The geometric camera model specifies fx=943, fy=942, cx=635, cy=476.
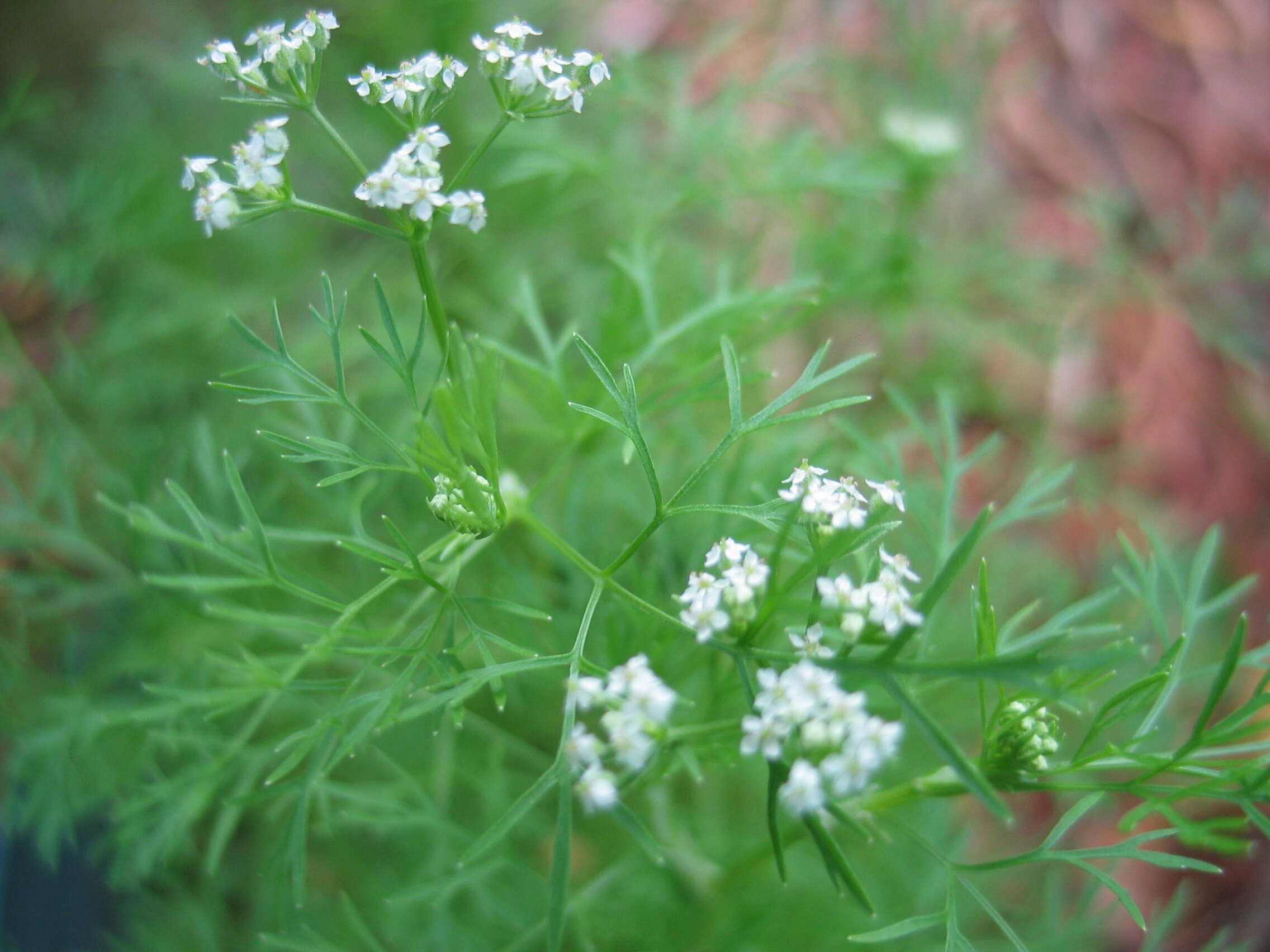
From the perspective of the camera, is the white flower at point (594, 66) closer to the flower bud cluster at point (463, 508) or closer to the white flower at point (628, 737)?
the flower bud cluster at point (463, 508)

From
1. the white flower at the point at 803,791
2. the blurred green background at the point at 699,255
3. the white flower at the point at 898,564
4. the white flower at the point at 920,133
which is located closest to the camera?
the white flower at the point at 803,791

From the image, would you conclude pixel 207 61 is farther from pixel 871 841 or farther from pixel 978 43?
pixel 978 43

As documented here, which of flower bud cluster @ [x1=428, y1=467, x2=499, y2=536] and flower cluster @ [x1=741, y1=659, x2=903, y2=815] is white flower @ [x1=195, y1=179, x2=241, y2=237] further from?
flower cluster @ [x1=741, y1=659, x2=903, y2=815]

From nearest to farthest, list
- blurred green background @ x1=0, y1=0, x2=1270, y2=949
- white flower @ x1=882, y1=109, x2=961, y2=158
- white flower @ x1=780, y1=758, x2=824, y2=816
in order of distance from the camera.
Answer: white flower @ x1=780, y1=758, x2=824, y2=816 < blurred green background @ x1=0, y1=0, x2=1270, y2=949 < white flower @ x1=882, y1=109, x2=961, y2=158

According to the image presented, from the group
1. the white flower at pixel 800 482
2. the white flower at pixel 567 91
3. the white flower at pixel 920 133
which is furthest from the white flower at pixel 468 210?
the white flower at pixel 920 133

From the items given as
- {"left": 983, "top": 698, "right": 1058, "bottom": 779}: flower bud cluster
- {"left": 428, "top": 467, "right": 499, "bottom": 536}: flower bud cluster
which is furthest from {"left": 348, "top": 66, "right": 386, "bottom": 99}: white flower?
{"left": 983, "top": 698, "right": 1058, "bottom": 779}: flower bud cluster

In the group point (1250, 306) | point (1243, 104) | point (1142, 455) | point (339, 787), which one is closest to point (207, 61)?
point (339, 787)

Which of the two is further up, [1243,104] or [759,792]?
[1243,104]
